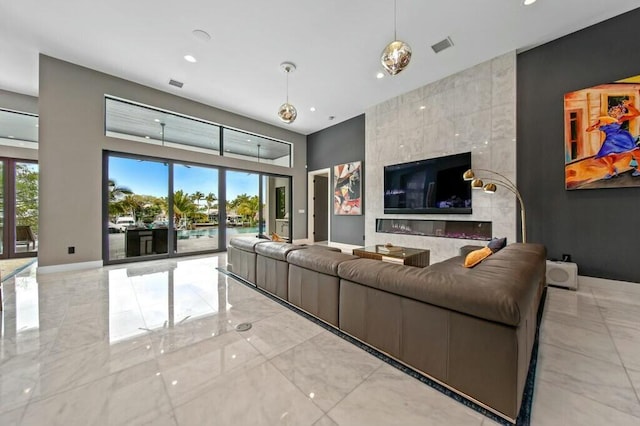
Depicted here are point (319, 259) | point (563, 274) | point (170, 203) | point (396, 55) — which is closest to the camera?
point (319, 259)

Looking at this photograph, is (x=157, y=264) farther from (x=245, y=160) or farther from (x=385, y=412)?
(x=385, y=412)

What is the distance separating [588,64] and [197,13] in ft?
18.6

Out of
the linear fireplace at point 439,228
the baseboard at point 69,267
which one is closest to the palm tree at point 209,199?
the baseboard at point 69,267

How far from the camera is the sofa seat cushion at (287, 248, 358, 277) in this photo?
7.27 feet

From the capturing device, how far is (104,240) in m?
4.84

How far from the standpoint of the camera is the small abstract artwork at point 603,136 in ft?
10.6

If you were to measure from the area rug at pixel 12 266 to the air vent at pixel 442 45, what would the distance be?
7.93 m

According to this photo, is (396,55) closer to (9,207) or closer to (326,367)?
(326,367)

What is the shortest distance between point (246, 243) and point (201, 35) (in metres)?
3.23

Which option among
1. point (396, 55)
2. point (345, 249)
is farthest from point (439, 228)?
point (396, 55)

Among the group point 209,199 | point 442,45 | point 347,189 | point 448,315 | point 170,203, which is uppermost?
point 442,45

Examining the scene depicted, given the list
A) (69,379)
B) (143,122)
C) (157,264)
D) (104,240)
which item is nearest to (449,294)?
(69,379)

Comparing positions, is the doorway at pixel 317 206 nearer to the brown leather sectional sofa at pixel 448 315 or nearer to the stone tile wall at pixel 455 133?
the stone tile wall at pixel 455 133

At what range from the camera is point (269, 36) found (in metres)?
3.70
